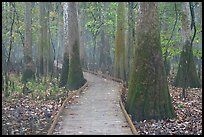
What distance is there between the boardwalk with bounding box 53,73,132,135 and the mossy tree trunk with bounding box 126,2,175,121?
808 millimetres

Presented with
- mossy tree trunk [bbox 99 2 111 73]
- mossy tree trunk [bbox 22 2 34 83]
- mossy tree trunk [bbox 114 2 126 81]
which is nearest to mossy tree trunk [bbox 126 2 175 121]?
mossy tree trunk [bbox 114 2 126 81]

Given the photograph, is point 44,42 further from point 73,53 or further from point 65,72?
point 73,53

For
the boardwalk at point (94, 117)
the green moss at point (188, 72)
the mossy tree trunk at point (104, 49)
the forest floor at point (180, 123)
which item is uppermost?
the mossy tree trunk at point (104, 49)

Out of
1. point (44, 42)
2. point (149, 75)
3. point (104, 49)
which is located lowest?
point (149, 75)

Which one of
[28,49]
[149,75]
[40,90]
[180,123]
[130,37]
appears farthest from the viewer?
[28,49]

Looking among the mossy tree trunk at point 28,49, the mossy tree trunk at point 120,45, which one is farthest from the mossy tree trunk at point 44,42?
the mossy tree trunk at point 120,45

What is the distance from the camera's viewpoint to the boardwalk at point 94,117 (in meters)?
9.73

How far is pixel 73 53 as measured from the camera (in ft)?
61.4

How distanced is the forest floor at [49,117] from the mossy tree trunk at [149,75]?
374mm

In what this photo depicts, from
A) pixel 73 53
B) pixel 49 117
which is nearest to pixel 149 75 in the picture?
pixel 49 117

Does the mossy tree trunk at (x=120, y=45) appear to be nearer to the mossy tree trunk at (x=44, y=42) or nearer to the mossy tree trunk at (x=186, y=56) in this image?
the mossy tree trunk at (x=186, y=56)

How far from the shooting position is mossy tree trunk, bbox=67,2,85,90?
1869cm

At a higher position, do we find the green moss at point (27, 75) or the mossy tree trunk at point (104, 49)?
the mossy tree trunk at point (104, 49)

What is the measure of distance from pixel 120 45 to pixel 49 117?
11789mm
